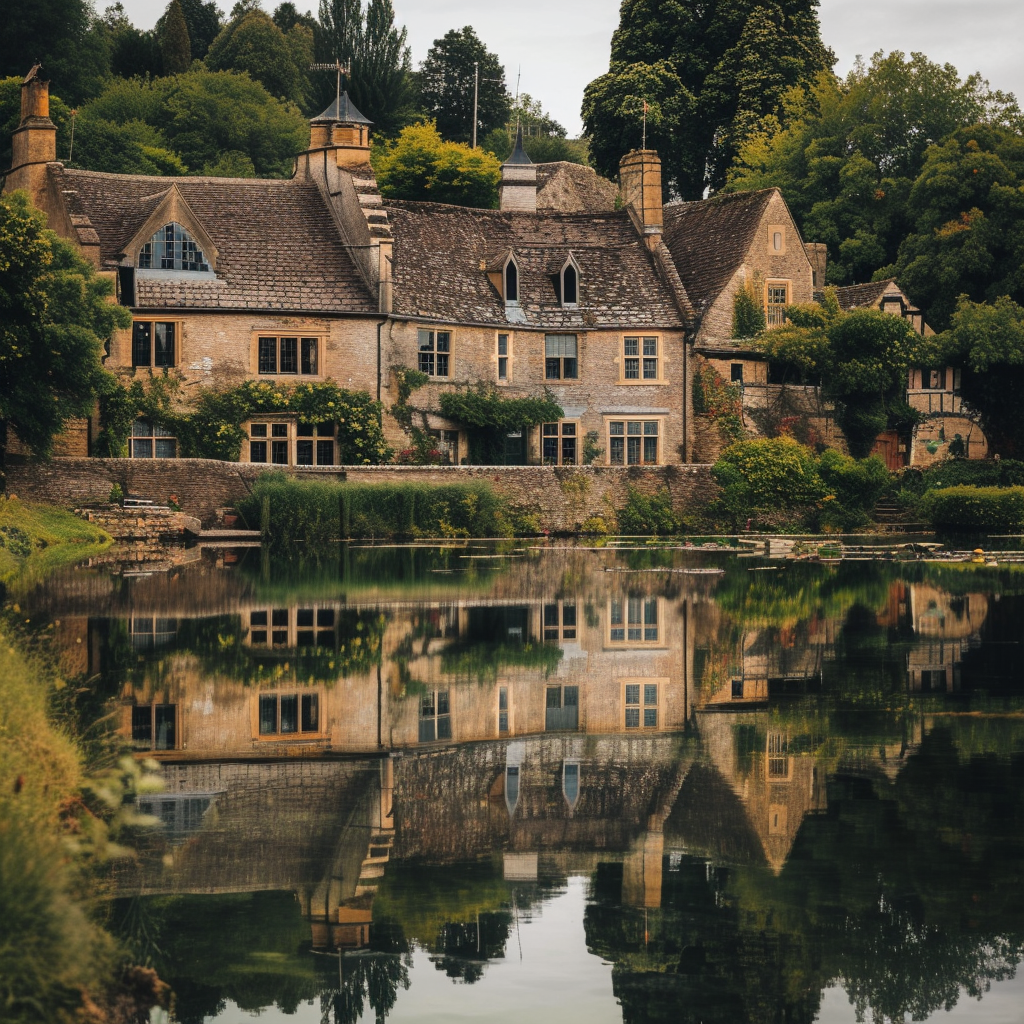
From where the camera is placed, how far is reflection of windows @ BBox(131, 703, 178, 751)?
1595cm

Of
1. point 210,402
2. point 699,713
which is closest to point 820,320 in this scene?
point 210,402

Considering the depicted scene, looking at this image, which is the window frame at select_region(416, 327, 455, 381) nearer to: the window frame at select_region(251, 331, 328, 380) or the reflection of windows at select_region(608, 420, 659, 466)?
the window frame at select_region(251, 331, 328, 380)

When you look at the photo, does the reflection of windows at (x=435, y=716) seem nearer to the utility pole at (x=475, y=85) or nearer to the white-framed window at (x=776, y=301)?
the white-framed window at (x=776, y=301)

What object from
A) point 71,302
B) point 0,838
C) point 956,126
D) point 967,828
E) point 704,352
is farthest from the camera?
point 956,126

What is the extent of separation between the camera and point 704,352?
59.5 m

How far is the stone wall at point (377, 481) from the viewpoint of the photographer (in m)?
45.0

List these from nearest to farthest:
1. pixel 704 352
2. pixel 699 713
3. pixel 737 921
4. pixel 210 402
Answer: pixel 737 921, pixel 699 713, pixel 210 402, pixel 704 352

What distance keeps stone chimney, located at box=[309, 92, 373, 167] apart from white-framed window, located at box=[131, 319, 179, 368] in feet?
30.2

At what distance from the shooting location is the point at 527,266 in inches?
2357

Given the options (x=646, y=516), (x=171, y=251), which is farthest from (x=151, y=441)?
(x=646, y=516)

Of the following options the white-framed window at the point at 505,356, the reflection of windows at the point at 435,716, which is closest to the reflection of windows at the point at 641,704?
the reflection of windows at the point at 435,716

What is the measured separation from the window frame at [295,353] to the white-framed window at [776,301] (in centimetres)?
1742

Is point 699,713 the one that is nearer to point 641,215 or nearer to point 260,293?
point 260,293

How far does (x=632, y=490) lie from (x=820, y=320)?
472 inches
